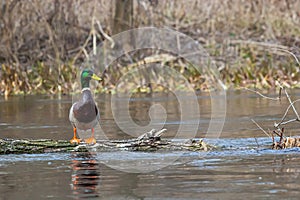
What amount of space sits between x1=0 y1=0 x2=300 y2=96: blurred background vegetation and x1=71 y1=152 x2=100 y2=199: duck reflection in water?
14450mm

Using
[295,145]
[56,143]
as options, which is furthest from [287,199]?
[56,143]

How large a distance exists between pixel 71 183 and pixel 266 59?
19514mm

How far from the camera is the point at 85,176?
8.35 metres

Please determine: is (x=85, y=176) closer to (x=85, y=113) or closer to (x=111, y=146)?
(x=111, y=146)

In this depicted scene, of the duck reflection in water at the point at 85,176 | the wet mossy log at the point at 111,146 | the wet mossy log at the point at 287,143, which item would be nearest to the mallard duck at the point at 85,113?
the wet mossy log at the point at 111,146

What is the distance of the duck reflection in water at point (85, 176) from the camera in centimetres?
735

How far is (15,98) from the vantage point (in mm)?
23016

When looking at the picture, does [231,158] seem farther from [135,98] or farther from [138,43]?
[138,43]

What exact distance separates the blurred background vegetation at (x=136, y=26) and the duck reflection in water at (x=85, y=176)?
14450 millimetres

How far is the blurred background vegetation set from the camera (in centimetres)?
2511

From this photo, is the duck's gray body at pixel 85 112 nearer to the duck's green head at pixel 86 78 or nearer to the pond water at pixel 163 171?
the duck's green head at pixel 86 78

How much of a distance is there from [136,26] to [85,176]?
65.1 feet

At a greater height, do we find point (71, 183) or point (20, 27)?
point (20, 27)

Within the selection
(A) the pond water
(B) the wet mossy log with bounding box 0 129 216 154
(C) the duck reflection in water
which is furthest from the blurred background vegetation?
(C) the duck reflection in water
